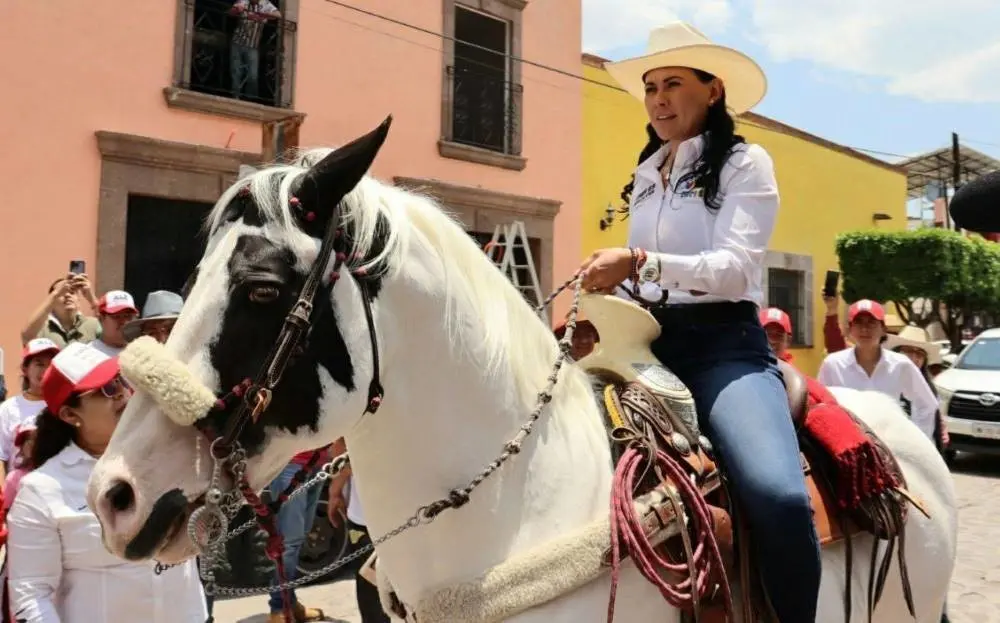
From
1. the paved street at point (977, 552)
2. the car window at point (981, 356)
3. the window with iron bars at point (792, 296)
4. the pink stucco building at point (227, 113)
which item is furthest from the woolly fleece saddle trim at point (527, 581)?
the window with iron bars at point (792, 296)

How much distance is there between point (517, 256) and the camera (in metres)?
10.8

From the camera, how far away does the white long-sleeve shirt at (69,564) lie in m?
2.39

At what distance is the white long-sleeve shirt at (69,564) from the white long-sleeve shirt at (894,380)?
14.5 feet

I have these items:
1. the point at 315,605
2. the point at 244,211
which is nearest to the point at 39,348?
the point at 315,605

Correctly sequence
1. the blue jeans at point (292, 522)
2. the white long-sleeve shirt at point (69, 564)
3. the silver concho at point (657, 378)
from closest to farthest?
the silver concho at point (657, 378) → the white long-sleeve shirt at point (69, 564) → the blue jeans at point (292, 522)

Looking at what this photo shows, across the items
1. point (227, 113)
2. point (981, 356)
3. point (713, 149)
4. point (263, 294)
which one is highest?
point (227, 113)

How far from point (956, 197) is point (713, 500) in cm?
94

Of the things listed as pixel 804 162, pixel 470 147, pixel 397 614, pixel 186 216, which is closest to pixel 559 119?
pixel 470 147

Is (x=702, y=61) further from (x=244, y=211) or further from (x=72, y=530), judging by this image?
(x=72, y=530)

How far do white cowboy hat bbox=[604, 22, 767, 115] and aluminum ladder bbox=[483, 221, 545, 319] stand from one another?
284 inches

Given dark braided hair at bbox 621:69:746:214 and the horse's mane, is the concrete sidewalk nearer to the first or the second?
the horse's mane

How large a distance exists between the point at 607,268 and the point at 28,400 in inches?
153

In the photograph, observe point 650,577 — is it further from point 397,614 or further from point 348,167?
point 348,167

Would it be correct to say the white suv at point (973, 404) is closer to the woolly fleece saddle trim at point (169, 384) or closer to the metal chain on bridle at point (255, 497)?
the metal chain on bridle at point (255, 497)
